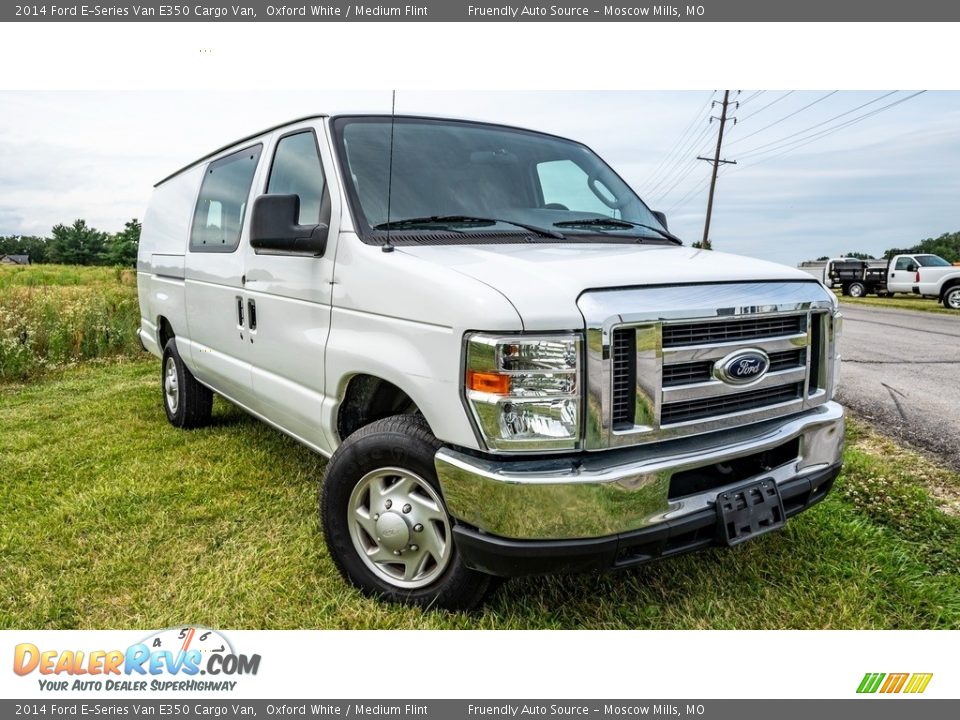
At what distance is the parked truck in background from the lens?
21688mm

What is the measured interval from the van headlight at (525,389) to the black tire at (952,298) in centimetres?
2278

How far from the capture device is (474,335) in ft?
7.68

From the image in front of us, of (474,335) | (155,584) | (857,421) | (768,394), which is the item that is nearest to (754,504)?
(768,394)

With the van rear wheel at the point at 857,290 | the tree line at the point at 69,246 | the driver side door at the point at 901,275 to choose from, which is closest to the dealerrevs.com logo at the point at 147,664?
the driver side door at the point at 901,275

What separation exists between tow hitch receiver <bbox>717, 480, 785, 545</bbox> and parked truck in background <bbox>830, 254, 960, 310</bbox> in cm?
2173

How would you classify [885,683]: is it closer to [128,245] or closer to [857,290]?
[857,290]

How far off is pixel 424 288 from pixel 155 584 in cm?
193

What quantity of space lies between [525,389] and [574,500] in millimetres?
403

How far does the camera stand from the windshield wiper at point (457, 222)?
121 inches

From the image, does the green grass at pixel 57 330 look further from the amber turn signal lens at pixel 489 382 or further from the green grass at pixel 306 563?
the amber turn signal lens at pixel 489 382

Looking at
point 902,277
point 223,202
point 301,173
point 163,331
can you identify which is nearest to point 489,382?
point 301,173

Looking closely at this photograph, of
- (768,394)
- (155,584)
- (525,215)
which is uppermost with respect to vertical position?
(525,215)

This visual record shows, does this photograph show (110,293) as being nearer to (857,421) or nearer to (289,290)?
(289,290)

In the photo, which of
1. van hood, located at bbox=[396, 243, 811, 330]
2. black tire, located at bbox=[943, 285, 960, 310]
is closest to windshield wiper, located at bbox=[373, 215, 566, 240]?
van hood, located at bbox=[396, 243, 811, 330]
